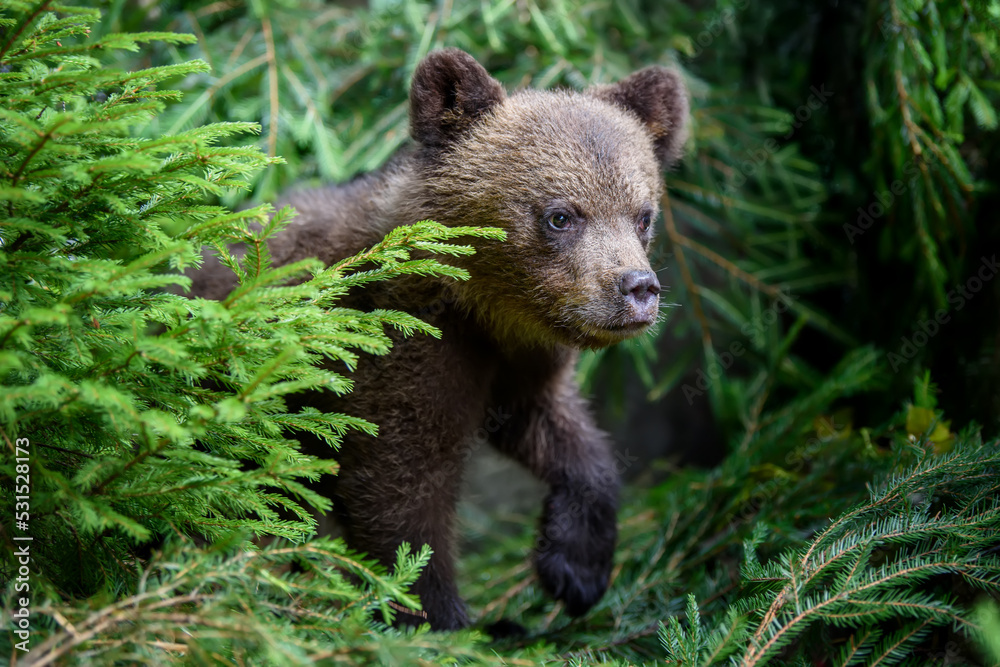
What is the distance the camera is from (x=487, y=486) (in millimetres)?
6844

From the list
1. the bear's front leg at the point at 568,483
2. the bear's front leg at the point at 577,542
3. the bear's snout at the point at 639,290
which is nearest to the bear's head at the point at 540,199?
the bear's snout at the point at 639,290

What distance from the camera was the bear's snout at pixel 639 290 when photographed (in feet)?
8.69

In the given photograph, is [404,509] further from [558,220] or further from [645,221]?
[645,221]

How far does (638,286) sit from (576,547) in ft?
4.44

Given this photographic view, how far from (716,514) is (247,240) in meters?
2.68

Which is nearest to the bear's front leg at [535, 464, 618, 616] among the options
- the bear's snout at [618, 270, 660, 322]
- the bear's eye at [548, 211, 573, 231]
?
the bear's snout at [618, 270, 660, 322]

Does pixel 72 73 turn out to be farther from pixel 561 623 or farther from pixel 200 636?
pixel 561 623

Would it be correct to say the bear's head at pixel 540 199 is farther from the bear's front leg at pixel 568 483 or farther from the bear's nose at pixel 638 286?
the bear's front leg at pixel 568 483

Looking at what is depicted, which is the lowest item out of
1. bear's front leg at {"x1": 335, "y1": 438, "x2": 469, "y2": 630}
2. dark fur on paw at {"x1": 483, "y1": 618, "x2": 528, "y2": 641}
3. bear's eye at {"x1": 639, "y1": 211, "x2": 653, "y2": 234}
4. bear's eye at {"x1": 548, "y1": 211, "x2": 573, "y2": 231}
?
dark fur on paw at {"x1": 483, "y1": 618, "x2": 528, "y2": 641}

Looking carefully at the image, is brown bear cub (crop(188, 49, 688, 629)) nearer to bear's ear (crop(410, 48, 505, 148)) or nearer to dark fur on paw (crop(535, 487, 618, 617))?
bear's ear (crop(410, 48, 505, 148))

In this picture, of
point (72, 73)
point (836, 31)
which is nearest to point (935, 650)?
point (72, 73)

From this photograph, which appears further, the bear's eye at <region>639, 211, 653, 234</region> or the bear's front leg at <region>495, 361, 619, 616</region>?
the bear's front leg at <region>495, 361, 619, 616</region>

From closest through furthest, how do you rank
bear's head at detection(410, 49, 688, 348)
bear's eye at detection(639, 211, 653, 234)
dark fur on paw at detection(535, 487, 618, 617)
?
bear's head at detection(410, 49, 688, 348)
bear's eye at detection(639, 211, 653, 234)
dark fur on paw at detection(535, 487, 618, 617)

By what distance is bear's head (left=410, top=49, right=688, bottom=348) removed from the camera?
2.75 m
